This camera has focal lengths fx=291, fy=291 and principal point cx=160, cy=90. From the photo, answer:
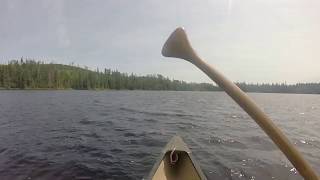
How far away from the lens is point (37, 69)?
18888 centimetres

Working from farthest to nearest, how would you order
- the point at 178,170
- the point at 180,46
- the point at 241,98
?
the point at 178,170 → the point at 180,46 → the point at 241,98

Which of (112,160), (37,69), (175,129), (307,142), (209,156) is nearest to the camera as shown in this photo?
(112,160)

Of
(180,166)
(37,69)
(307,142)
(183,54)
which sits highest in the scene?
(37,69)

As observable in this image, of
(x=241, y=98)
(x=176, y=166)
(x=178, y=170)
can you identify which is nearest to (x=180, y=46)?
(x=241, y=98)

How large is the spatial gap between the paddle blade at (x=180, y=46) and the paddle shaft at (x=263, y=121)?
113 millimetres

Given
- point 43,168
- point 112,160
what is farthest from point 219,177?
point 43,168

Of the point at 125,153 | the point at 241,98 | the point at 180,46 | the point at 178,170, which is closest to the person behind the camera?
the point at 241,98

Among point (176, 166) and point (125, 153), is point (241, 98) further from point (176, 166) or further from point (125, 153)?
point (125, 153)

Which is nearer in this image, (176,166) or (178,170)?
(178,170)

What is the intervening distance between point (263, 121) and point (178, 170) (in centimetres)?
742

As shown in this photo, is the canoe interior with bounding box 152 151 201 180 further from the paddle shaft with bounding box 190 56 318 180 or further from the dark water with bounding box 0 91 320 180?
the paddle shaft with bounding box 190 56 318 180

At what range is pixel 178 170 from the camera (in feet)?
32.9

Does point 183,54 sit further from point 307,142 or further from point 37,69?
point 37,69

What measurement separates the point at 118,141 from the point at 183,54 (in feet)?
54.9
